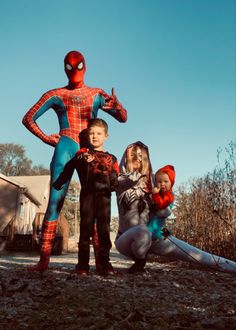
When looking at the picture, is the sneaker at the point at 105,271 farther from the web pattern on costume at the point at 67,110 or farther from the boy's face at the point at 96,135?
the web pattern on costume at the point at 67,110

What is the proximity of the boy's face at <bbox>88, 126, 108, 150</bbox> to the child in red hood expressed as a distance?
78 cm

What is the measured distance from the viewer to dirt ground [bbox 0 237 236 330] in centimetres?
212

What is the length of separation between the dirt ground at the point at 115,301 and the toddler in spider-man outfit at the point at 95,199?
20cm

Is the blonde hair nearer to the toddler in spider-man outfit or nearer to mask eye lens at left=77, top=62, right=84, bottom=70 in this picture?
the toddler in spider-man outfit

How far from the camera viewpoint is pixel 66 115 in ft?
12.6

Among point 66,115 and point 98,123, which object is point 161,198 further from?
point 66,115

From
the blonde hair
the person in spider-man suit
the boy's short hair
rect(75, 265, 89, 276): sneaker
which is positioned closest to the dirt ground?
rect(75, 265, 89, 276): sneaker

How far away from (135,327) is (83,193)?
158cm

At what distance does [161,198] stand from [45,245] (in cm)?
129

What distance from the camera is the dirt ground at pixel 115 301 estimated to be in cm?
212

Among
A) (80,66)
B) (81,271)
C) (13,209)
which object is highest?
(80,66)

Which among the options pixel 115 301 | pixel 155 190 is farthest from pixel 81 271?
pixel 155 190

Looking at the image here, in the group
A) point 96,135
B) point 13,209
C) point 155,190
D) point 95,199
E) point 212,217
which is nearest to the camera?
point 95,199

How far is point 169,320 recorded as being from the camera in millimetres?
2229
